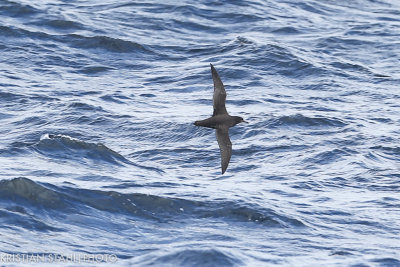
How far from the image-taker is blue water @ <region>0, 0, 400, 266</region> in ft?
47.3

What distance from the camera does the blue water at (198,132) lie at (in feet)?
47.3

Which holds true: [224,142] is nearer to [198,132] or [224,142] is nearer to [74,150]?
[74,150]

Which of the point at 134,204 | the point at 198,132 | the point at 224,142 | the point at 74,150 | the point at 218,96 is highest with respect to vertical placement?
the point at 218,96

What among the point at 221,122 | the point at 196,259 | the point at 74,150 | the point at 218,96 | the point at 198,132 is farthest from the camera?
the point at 198,132

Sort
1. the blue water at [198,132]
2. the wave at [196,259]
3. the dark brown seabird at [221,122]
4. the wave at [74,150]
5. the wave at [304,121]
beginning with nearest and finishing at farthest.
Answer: the wave at [196,259]
the blue water at [198,132]
the dark brown seabird at [221,122]
the wave at [74,150]
the wave at [304,121]

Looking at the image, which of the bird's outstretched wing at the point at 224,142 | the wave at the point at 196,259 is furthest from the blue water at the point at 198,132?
the bird's outstretched wing at the point at 224,142

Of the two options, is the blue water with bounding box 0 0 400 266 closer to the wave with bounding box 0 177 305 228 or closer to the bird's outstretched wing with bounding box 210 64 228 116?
the wave with bounding box 0 177 305 228

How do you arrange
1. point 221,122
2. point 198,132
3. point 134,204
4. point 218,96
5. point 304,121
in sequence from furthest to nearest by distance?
point 304,121 → point 198,132 → point 218,96 → point 134,204 → point 221,122

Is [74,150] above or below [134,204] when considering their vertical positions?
below

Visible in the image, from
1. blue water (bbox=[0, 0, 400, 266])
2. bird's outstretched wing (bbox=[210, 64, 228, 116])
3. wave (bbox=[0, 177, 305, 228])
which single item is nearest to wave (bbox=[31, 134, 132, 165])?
blue water (bbox=[0, 0, 400, 266])

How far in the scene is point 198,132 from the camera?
1983 centimetres

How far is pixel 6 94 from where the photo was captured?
21.1 m

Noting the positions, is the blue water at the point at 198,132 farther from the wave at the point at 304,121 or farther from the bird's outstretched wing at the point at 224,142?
the bird's outstretched wing at the point at 224,142

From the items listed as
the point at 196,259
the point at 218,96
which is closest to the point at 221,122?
the point at 218,96
